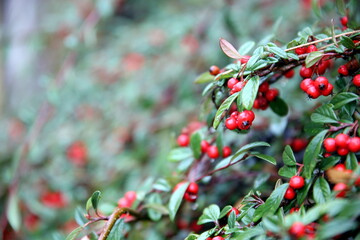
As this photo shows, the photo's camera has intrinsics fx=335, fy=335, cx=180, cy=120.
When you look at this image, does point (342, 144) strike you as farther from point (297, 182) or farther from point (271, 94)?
point (271, 94)

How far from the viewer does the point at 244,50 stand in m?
0.97

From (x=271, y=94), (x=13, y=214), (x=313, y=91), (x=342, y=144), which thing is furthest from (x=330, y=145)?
(x=13, y=214)

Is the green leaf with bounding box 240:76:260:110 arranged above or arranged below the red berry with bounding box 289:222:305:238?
above

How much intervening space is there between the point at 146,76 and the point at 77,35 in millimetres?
819

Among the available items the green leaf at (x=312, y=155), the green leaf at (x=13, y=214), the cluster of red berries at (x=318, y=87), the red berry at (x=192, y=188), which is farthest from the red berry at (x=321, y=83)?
the green leaf at (x=13, y=214)

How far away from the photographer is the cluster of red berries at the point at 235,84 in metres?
0.79

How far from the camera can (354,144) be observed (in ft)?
2.42

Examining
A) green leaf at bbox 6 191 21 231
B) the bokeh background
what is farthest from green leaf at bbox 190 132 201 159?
green leaf at bbox 6 191 21 231

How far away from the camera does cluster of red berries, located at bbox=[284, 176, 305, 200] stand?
78cm

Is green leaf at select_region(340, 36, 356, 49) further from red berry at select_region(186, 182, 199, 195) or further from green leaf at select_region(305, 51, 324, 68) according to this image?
red berry at select_region(186, 182, 199, 195)

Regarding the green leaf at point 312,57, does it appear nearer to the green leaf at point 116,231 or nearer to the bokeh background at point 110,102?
the bokeh background at point 110,102

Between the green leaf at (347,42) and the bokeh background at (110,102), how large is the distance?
296 millimetres

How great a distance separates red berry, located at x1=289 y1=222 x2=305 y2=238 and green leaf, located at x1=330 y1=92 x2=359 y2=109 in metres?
0.34

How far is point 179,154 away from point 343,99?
0.53 meters
